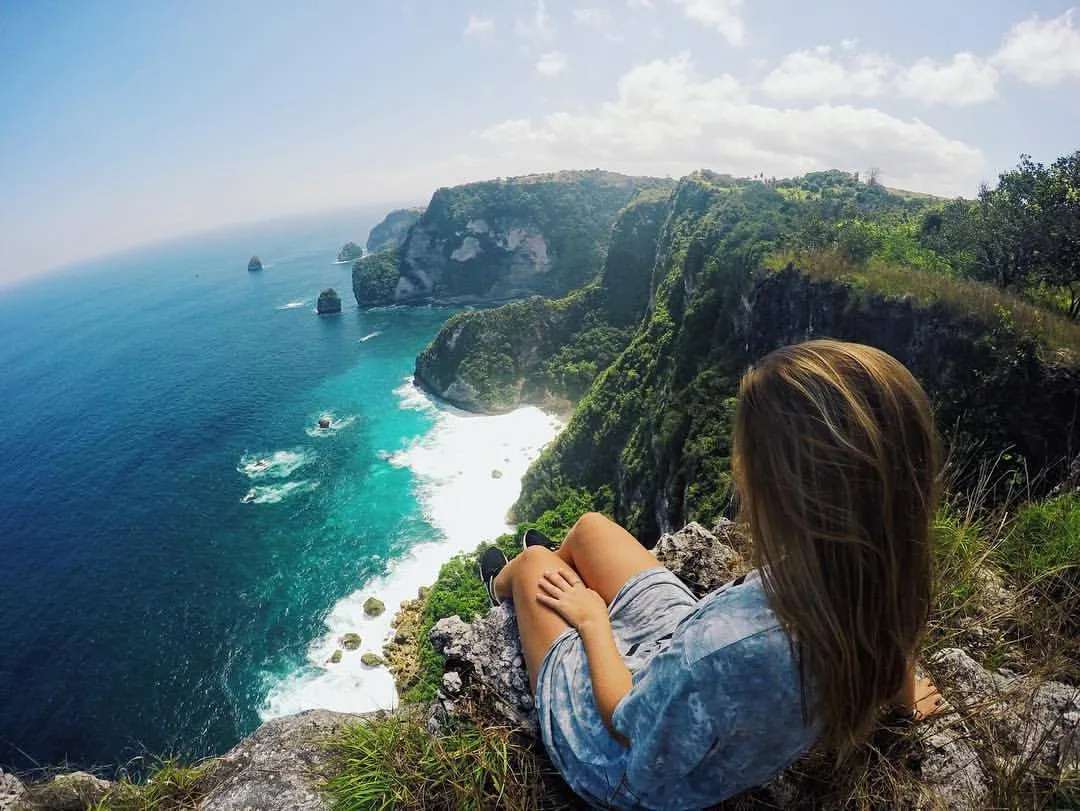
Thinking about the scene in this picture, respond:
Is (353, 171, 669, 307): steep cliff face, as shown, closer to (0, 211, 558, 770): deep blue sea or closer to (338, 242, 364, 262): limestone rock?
(0, 211, 558, 770): deep blue sea

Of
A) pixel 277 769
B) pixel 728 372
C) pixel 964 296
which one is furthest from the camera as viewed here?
pixel 728 372

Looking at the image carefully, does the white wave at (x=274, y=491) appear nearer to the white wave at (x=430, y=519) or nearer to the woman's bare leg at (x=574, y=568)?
the white wave at (x=430, y=519)

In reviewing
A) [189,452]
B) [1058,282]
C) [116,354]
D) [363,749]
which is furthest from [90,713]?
[116,354]

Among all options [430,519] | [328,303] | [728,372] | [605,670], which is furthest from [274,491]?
[328,303]

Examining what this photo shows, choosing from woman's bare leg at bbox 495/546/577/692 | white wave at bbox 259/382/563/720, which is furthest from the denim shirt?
white wave at bbox 259/382/563/720

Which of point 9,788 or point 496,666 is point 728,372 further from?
point 9,788

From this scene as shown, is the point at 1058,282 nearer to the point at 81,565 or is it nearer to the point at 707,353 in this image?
the point at 707,353
